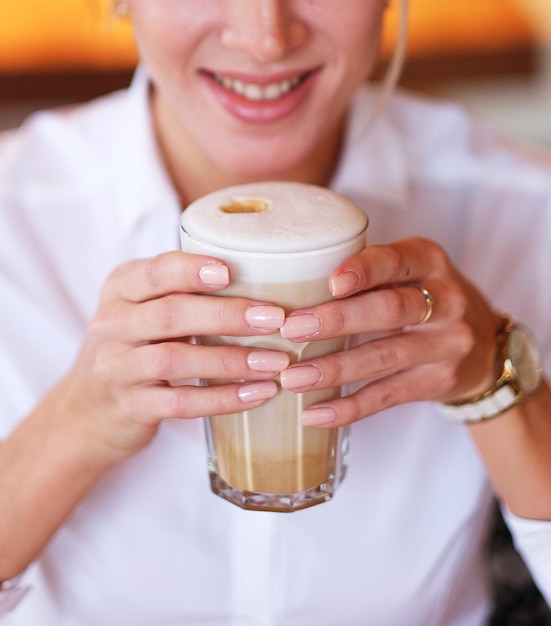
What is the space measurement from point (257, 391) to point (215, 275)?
129 mm

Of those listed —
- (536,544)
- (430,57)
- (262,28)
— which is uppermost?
(262,28)

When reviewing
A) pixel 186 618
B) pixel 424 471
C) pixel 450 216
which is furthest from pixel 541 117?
pixel 186 618

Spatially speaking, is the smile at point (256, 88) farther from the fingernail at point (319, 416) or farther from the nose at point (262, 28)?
the fingernail at point (319, 416)

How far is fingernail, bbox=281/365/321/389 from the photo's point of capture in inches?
31.7

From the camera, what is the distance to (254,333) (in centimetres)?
79

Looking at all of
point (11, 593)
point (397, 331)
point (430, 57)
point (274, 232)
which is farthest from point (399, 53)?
point (430, 57)

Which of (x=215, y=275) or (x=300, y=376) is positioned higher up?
(x=215, y=275)

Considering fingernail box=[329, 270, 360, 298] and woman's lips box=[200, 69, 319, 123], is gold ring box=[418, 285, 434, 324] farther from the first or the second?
woman's lips box=[200, 69, 319, 123]

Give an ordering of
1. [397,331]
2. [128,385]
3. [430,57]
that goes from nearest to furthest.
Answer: [128,385] → [397,331] → [430,57]

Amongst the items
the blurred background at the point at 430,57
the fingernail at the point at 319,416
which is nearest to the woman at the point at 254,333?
the fingernail at the point at 319,416

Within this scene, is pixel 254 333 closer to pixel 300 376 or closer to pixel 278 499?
pixel 300 376

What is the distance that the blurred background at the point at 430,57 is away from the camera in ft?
11.9

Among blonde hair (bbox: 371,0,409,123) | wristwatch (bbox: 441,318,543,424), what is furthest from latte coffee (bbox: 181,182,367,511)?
blonde hair (bbox: 371,0,409,123)

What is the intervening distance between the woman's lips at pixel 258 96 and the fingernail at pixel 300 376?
45 cm
